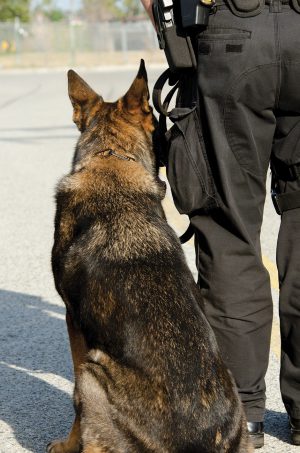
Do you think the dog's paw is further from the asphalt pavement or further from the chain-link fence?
the chain-link fence

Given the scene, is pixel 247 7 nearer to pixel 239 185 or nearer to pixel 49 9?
pixel 239 185

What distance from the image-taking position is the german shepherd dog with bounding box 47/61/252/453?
A: 3.06 meters

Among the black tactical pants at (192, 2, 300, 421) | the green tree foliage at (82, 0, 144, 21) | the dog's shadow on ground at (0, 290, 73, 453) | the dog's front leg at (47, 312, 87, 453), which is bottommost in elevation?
the green tree foliage at (82, 0, 144, 21)

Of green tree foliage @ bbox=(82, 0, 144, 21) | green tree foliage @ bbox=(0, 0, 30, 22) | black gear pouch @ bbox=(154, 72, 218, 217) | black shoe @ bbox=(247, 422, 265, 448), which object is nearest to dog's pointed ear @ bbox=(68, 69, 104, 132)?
black gear pouch @ bbox=(154, 72, 218, 217)

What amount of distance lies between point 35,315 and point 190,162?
248cm

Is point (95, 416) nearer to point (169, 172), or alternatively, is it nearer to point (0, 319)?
point (169, 172)

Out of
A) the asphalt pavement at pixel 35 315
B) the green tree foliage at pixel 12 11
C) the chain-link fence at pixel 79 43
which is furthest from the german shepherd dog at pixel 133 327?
the green tree foliage at pixel 12 11

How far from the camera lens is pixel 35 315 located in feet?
18.6

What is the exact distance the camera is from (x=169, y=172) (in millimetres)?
3535

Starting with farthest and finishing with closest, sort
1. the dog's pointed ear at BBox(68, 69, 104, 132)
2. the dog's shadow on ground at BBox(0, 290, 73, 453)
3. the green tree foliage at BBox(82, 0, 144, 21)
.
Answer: the green tree foliage at BBox(82, 0, 144, 21) → the dog's shadow on ground at BBox(0, 290, 73, 453) → the dog's pointed ear at BBox(68, 69, 104, 132)

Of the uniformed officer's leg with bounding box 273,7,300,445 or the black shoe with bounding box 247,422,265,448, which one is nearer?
the uniformed officer's leg with bounding box 273,7,300,445

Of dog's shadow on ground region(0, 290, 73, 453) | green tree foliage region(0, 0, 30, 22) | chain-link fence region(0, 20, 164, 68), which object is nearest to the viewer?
dog's shadow on ground region(0, 290, 73, 453)

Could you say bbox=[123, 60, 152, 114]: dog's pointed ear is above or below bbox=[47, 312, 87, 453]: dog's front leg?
above

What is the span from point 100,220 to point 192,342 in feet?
2.08
